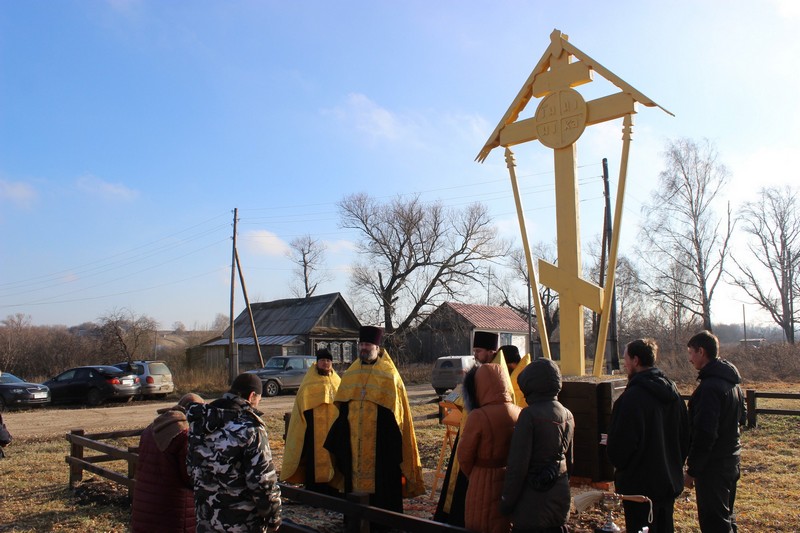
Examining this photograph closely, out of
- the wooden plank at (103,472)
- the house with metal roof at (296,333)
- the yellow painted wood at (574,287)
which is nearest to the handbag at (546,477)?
the yellow painted wood at (574,287)

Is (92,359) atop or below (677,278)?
below

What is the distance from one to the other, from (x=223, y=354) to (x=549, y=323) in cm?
2348

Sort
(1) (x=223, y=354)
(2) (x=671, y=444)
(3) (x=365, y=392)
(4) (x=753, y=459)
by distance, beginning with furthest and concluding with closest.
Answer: (1) (x=223, y=354)
(4) (x=753, y=459)
(3) (x=365, y=392)
(2) (x=671, y=444)

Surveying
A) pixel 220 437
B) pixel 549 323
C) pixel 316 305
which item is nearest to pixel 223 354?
pixel 316 305

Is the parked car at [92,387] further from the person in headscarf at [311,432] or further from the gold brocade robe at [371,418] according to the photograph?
the gold brocade robe at [371,418]

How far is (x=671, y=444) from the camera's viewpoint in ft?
13.5

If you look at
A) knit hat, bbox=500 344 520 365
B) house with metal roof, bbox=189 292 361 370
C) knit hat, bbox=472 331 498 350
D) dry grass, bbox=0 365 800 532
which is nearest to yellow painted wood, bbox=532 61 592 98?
knit hat, bbox=500 344 520 365

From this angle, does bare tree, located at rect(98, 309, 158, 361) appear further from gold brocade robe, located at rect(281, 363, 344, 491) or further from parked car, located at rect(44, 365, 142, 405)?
gold brocade robe, located at rect(281, 363, 344, 491)

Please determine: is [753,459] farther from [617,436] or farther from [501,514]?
[501,514]

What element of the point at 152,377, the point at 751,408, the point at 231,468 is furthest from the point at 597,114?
the point at 152,377

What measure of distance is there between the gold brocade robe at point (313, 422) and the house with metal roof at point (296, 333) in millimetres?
25548

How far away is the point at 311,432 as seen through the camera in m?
6.67

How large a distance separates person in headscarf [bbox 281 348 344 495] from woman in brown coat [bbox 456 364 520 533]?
3022 millimetres

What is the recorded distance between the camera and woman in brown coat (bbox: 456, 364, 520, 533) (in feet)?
11.6
